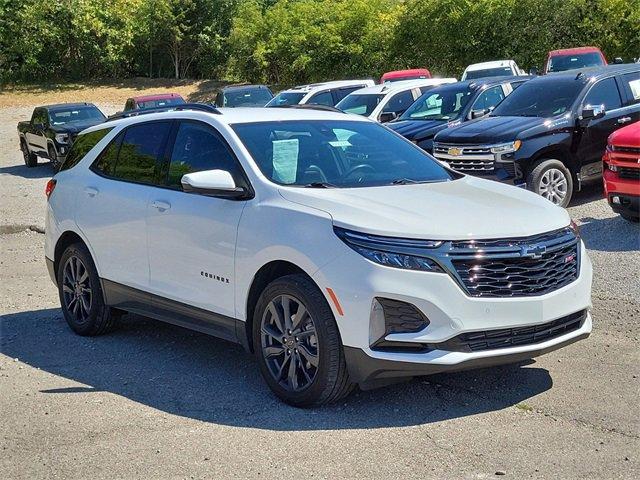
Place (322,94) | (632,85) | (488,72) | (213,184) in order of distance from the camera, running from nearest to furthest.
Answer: (213,184)
(632,85)
(322,94)
(488,72)

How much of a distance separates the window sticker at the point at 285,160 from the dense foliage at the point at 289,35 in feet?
93.9

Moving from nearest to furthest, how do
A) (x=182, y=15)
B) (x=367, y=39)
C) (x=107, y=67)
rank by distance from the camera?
1. (x=367, y=39)
2. (x=182, y=15)
3. (x=107, y=67)

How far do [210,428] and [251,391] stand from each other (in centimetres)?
72

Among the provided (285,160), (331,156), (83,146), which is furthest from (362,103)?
(285,160)

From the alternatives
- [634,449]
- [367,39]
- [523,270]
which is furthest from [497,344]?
[367,39]

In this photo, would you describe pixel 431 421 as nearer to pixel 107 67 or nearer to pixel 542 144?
pixel 542 144

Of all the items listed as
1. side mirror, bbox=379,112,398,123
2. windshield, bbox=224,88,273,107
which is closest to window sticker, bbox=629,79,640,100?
side mirror, bbox=379,112,398,123

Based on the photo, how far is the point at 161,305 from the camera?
22.8 ft

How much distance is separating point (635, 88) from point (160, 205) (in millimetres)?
9304

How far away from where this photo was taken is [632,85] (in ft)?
45.6

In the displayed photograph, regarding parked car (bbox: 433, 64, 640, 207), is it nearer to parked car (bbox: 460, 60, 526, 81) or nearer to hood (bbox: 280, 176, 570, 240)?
hood (bbox: 280, 176, 570, 240)

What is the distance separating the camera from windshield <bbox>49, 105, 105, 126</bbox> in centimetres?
2552

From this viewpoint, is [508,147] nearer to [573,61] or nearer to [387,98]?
[387,98]

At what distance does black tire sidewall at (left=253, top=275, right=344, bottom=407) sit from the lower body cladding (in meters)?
0.09
